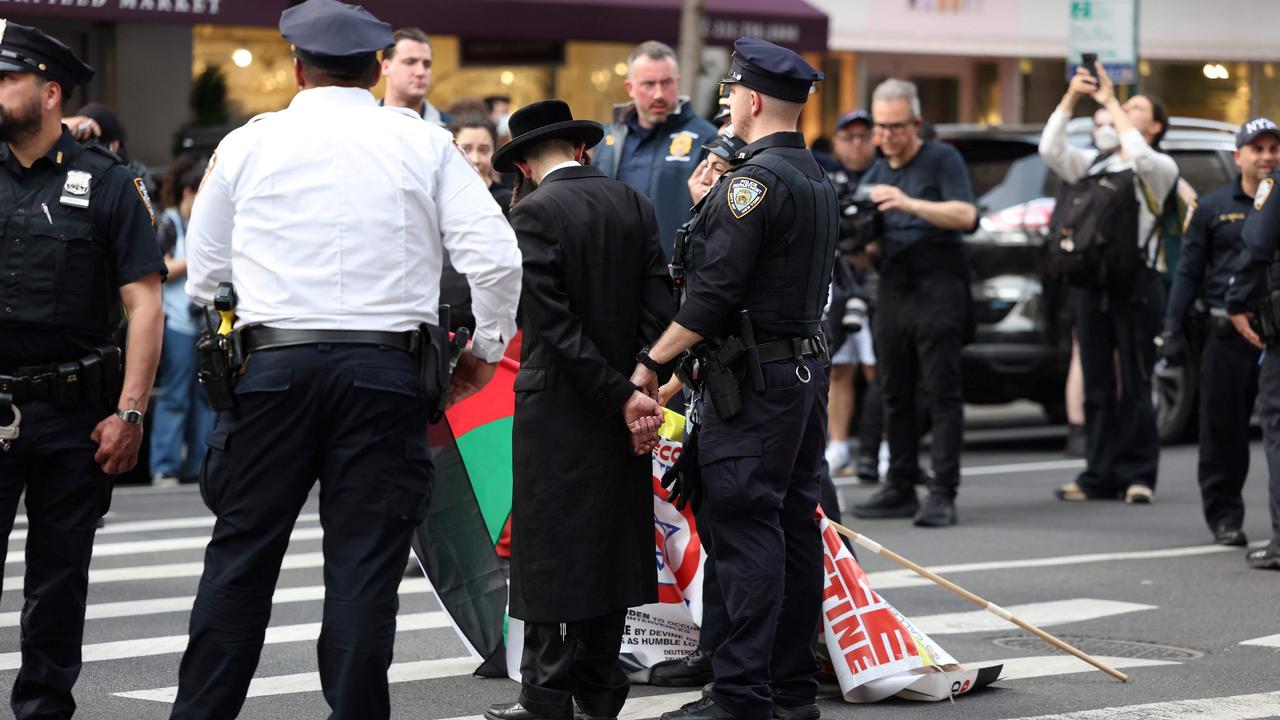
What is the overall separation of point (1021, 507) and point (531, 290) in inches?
231

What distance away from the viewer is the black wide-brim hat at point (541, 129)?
5660 millimetres

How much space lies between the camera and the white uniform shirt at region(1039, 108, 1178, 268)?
1047 centimetres

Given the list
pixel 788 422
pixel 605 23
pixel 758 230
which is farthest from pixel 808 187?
pixel 605 23

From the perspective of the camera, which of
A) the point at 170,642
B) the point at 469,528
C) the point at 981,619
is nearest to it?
the point at 469,528

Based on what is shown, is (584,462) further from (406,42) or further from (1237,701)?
(406,42)

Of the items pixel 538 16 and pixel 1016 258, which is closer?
pixel 1016 258

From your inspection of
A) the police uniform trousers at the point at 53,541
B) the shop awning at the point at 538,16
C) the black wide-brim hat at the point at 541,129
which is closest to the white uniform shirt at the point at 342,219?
the police uniform trousers at the point at 53,541

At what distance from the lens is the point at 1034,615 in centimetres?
760

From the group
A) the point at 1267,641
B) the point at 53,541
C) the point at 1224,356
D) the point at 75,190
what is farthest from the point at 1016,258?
the point at 53,541

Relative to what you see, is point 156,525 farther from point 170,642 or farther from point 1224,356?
point 1224,356

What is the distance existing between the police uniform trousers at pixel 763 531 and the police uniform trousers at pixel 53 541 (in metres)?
1.77

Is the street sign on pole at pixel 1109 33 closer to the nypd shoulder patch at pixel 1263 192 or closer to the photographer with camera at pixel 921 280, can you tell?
the photographer with camera at pixel 921 280

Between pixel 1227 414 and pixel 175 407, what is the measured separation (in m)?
6.18

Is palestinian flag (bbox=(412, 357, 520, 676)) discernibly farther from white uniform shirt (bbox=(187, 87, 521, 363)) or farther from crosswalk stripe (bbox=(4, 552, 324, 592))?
crosswalk stripe (bbox=(4, 552, 324, 592))
